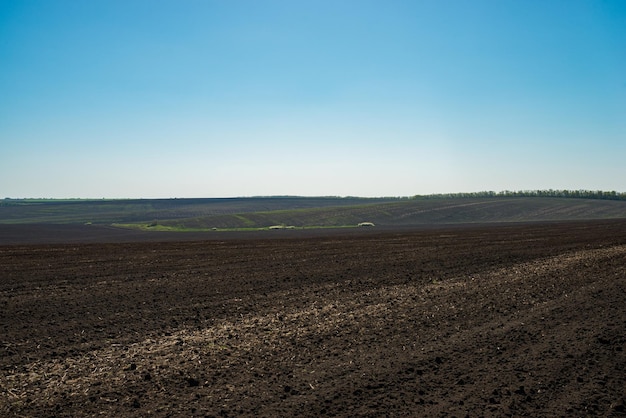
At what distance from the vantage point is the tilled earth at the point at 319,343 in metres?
6.18

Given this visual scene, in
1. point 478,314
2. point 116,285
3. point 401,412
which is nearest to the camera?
point 401,412

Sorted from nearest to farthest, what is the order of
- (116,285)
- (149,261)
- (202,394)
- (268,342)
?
(202,394) < (268,342) < (116,285) < (149,261)

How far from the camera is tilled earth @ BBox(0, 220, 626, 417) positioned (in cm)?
618

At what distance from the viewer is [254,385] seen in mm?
6754

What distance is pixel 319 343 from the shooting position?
8711mm

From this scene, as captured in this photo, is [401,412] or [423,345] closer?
[401,412]

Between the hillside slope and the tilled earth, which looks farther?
the hillside slope

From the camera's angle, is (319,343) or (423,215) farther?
(423,215)

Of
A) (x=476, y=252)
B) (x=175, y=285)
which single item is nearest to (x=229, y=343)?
(x=175, y=285)

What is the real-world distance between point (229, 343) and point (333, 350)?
2.03 meters

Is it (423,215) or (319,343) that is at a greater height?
(319,343)

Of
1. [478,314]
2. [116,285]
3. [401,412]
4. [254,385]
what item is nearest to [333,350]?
[254,385]

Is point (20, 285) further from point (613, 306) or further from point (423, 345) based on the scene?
point (613, 306)

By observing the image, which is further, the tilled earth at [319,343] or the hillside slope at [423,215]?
the hillside slope at [423,215]
